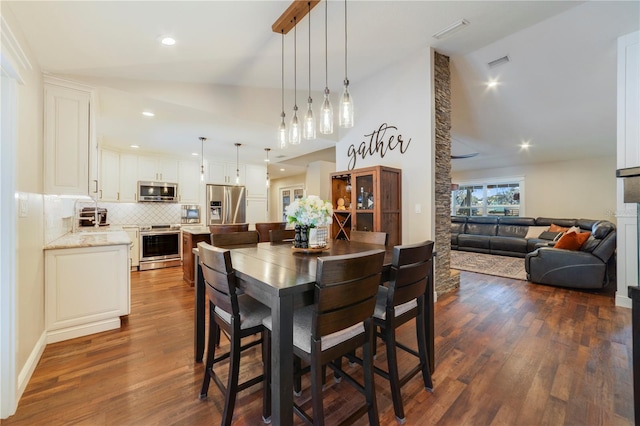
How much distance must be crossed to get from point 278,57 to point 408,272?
2.77 metres

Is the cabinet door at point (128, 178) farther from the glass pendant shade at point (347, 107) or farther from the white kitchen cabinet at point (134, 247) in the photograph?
the glass pendant shade at point (347, 107)

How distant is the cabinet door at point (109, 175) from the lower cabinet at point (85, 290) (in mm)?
3159

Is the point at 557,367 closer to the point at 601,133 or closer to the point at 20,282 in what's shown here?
the point at 20,282

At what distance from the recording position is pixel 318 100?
4383mm

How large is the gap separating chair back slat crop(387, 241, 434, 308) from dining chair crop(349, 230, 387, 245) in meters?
0.83

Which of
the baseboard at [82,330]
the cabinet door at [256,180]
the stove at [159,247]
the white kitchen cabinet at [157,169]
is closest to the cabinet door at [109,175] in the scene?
the white kitchen cabinet at [157,169]

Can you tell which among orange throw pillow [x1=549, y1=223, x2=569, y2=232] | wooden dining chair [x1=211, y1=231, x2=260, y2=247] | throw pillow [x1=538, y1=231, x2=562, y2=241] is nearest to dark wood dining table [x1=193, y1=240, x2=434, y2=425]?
wooden dining chair [x1=211, y1=231, x2=260, y2=247]

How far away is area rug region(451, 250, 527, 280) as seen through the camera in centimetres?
471

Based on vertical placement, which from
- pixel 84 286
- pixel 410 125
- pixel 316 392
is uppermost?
pixel 410 125

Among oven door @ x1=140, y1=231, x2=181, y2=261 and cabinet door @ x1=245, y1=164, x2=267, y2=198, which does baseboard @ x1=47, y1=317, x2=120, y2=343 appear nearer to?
oven door @ x1=140, y1=231, x2=181, y2=261

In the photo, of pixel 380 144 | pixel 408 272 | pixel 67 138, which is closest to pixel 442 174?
pixel 380 144

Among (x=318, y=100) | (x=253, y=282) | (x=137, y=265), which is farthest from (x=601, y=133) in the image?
(x=137, y=265)

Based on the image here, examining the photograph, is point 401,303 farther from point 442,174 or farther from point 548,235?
point 548,235

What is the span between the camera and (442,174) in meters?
3.57
